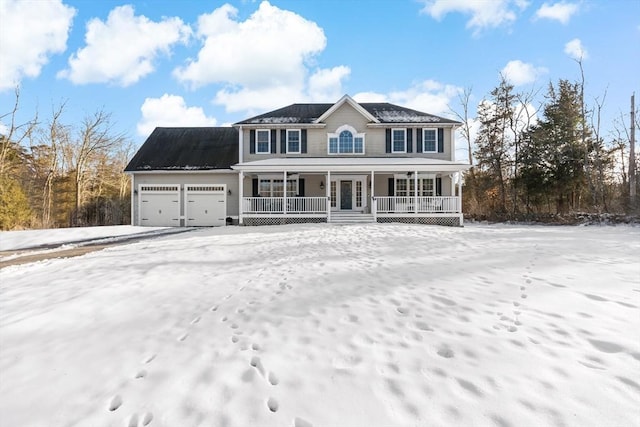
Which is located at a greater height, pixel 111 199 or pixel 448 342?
pixel 111 199

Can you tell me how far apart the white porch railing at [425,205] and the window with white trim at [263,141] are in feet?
22.0

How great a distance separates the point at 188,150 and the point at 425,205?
1373 centimetres

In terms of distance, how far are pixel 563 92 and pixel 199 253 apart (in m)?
26.6

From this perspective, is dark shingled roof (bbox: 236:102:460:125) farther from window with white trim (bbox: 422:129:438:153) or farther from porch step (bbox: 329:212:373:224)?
porch step (bbox: 329:212:373:224)

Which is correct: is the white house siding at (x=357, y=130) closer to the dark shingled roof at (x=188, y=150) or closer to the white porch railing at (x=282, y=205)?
the dark shingled roof at (x=188, y=150)

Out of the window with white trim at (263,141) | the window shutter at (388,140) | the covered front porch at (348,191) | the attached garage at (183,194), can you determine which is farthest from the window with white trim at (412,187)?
the attached garage at (183,194)

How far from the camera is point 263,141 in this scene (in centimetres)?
1791

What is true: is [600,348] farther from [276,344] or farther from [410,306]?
[276,344]

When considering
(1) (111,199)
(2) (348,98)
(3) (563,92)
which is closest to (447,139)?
(2) (348,98)

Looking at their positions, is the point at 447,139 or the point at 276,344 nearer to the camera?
the point at 276,344

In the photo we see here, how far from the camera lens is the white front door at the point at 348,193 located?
57.5ft

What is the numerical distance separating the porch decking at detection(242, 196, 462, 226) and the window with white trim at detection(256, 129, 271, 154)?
10.5 feet

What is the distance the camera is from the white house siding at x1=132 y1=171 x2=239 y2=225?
58.4 feet

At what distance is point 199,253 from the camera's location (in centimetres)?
769
